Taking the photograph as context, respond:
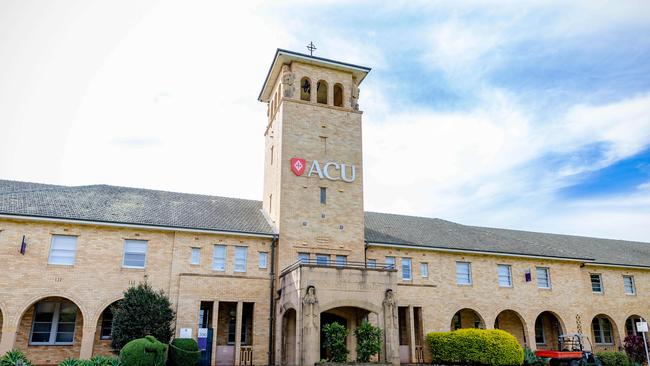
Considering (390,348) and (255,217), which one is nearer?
(390,348)

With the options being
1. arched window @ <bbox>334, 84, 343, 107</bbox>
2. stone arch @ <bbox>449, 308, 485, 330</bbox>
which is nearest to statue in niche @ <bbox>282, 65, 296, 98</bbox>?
arched window @ <bbox>334, 84, 343, 107</bbox>

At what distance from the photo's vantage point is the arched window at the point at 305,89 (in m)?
32.9

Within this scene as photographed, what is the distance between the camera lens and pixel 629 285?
38500 millimetres

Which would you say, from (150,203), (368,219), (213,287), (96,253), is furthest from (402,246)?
(96,253)

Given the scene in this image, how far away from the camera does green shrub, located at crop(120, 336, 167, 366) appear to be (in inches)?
797

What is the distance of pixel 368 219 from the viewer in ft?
120

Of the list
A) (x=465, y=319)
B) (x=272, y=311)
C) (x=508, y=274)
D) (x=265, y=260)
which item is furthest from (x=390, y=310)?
(x=508, y=274)

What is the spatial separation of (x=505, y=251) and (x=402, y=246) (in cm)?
741

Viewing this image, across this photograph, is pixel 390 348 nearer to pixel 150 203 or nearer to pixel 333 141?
pixel 333 141

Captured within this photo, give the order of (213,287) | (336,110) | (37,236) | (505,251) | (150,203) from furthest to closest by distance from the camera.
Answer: (505,251) → (336,110) → (150,203) → (213,287) → (37,236)

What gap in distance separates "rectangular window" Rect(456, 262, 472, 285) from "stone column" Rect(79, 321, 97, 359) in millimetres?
20475

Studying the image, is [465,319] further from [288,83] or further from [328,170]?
[288,83]

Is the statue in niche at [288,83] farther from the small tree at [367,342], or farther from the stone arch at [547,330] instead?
the stone arch at [547,330]

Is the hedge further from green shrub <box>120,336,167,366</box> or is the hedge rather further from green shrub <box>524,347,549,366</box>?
green shrub <box>120,336,167,366</box>
